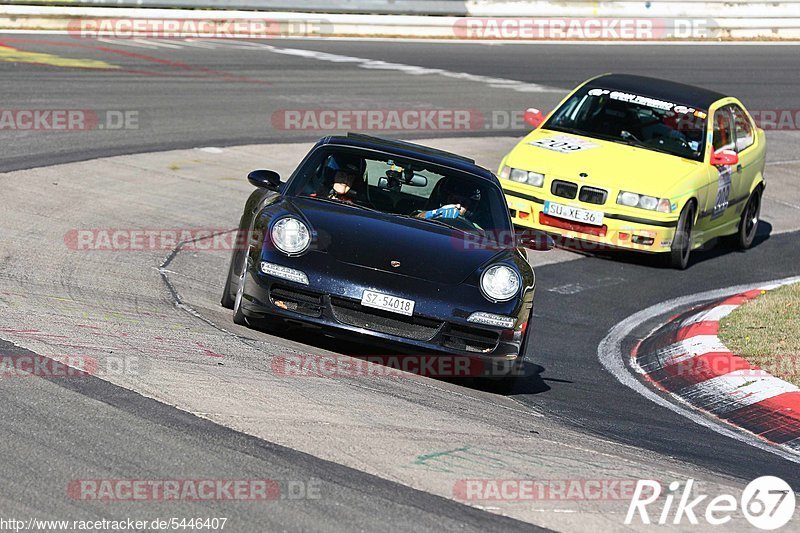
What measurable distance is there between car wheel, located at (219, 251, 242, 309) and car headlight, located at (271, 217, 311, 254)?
3.23 ft

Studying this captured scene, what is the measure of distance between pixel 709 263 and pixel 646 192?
150 cm

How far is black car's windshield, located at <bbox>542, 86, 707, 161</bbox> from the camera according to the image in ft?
44.1

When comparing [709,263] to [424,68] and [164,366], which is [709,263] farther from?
[424,68]

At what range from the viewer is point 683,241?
12.8 meters

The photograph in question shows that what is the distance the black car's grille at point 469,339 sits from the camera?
738cm

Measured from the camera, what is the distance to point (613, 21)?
3003 cm

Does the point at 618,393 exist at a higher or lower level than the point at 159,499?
lower

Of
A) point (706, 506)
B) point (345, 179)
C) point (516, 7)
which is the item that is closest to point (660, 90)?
point (345, 179)

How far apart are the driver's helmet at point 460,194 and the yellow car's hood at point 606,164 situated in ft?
13.8

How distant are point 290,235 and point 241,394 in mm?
1592

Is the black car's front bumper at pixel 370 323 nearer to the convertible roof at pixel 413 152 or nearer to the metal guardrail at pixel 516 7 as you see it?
the convertible roof at pixel 413 152

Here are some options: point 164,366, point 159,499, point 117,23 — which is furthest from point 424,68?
point 159,499

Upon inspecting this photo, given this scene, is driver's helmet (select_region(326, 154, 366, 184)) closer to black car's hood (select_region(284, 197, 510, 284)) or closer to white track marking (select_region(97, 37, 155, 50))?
black car's hood (select_region(284, 197, 510, 284))

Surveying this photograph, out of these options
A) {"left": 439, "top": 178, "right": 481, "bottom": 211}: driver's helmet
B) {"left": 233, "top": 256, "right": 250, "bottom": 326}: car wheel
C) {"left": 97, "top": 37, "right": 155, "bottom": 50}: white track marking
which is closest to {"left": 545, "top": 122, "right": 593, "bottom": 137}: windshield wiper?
{"left": 439, "top": 178, "right": 481, "bottom": 211}: driver's helmet
